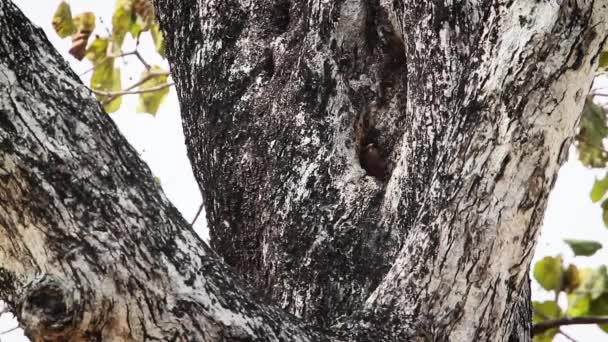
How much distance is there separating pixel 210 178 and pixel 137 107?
179cm

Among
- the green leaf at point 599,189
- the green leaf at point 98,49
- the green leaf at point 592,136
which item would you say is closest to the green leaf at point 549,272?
the green leaf at point 592,136

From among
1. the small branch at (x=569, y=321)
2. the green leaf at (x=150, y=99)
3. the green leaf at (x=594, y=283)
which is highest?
the green leaf at (x=150, y=99)

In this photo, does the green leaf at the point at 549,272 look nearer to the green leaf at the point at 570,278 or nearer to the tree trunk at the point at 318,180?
the green leaf at the point at 570,278

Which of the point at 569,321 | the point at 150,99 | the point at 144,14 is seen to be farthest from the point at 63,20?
the point at 569,321

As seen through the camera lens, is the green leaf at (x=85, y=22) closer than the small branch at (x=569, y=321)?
No

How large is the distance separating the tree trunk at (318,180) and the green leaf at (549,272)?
2.65 feet

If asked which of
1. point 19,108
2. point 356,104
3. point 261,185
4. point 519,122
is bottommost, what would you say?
point 19,108

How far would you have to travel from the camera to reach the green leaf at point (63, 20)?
132 inches

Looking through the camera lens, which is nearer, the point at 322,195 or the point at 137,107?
the point at 322,195

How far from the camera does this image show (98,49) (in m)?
3.54

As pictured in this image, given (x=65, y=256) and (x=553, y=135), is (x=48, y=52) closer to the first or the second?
(x=65, y=256)

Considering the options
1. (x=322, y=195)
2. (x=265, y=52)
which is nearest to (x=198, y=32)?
(x=265, y=52)

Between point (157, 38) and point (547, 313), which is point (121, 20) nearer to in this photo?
point (157, 38)

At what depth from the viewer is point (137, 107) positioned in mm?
3734
